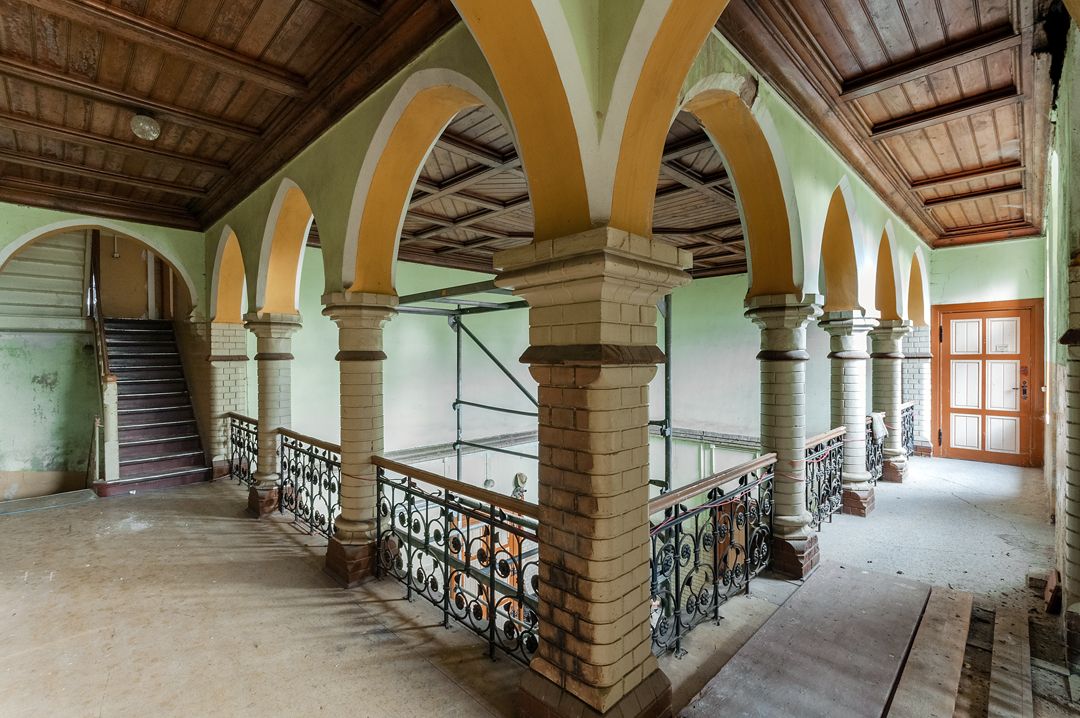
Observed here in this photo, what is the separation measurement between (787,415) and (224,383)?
21.5ft

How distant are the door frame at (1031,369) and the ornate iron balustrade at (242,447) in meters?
9.97

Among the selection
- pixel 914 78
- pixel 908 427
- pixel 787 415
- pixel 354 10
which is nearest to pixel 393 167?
pixel 354 10

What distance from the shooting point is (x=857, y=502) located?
16.8ft

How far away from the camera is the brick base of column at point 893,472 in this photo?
6.48 meters

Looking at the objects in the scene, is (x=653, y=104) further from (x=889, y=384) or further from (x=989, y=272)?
(x=989, y=272)

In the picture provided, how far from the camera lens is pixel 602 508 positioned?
6.68 feet

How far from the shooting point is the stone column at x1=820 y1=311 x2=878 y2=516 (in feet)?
16.8

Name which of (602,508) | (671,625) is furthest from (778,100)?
(671,625)

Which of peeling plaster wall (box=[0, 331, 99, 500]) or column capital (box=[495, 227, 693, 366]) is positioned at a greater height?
column capital (box=[495, 227, 693, 366])

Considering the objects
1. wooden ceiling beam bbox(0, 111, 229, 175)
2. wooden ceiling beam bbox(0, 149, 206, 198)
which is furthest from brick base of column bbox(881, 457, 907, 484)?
wooden ceiling beam bbox(0, 149, 206, 198)

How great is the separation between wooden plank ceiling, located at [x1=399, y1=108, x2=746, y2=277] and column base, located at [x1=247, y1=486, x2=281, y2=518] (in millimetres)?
3351

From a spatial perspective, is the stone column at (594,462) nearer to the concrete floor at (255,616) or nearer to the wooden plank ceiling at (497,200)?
the concrete floor at (255,616)

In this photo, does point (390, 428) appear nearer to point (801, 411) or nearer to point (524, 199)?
point (524, 199)

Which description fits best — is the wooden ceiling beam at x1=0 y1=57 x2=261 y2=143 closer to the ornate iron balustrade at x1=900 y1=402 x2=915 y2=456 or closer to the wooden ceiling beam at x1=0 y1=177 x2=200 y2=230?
the wooden ceiling beam at x1=0 y1=177 x2=200 y2=230
